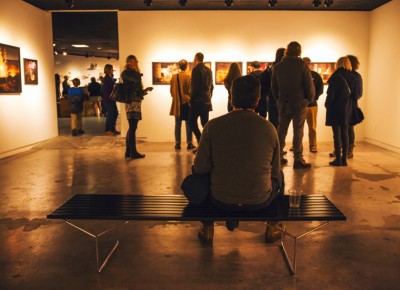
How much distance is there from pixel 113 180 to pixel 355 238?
3653 millimetres

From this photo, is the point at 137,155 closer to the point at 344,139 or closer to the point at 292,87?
the point at 292,87

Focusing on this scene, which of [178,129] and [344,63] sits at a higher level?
[344,63]

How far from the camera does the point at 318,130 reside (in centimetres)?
1065

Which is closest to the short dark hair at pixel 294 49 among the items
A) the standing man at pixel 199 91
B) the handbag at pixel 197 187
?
the standing man at pixel 199 91

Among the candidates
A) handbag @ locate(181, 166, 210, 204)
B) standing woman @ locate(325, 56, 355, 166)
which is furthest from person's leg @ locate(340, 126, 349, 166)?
handbag @ locate(181, 166, 210, 204)

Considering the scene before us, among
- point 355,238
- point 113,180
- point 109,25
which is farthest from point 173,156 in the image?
point 109,25

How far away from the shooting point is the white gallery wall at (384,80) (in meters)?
8.92

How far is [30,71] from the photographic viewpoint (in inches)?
381

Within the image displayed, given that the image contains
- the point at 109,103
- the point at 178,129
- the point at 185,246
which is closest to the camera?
the point at 185,246

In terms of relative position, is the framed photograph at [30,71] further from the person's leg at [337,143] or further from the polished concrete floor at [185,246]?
the person's leg at [337,143]

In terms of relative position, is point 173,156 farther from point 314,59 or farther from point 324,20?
point 324,20

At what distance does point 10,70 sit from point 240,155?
7.35 m

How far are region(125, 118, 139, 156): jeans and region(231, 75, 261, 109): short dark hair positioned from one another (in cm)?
470

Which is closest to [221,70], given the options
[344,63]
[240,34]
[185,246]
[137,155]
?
[240,34]
